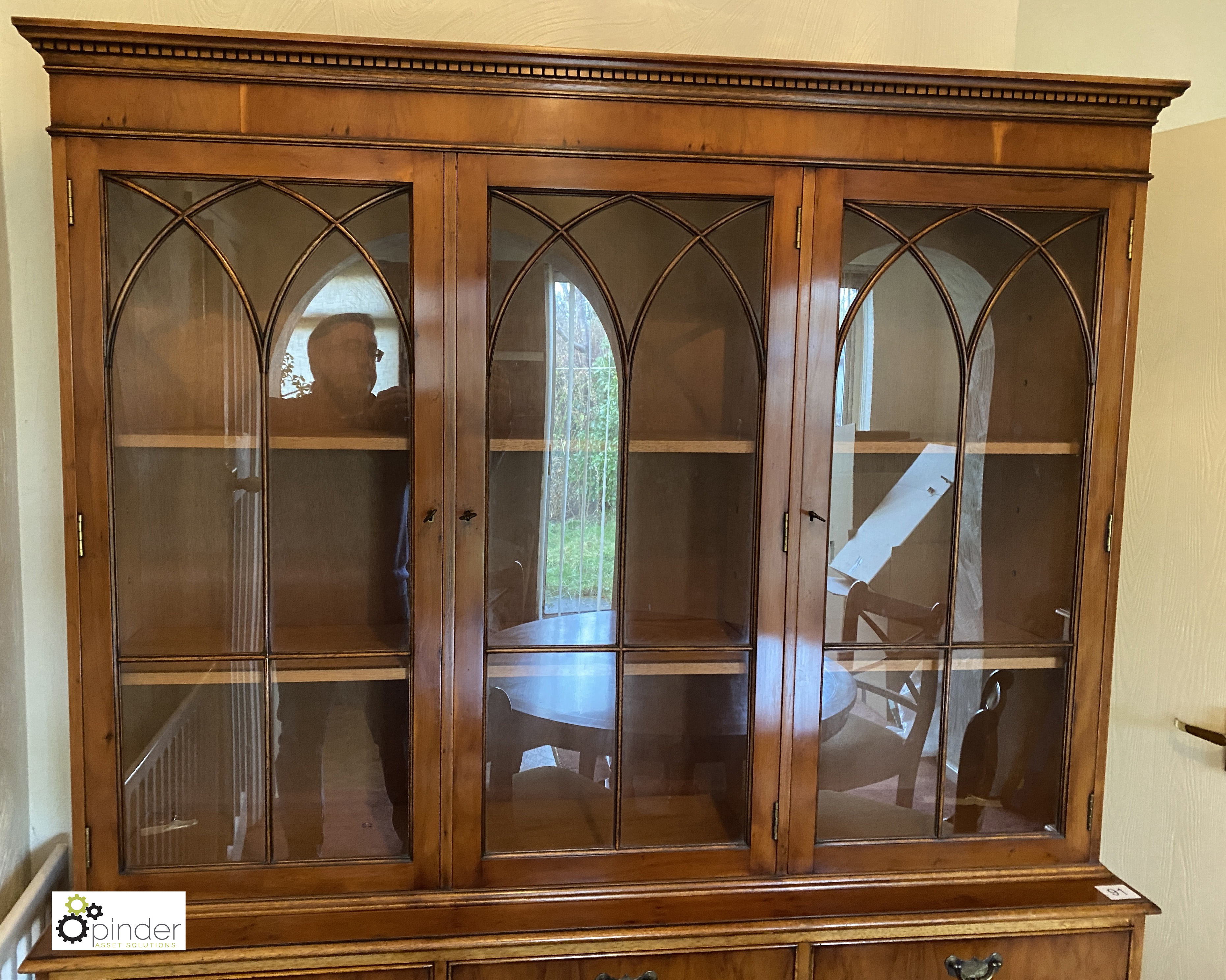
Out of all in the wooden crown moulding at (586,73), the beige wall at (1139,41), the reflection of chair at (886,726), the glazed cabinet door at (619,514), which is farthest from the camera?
the beige wall at (1139,41)

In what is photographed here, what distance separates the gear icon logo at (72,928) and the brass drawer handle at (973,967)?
1.12 metres

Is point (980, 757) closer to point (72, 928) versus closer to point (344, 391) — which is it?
point (344, 391)

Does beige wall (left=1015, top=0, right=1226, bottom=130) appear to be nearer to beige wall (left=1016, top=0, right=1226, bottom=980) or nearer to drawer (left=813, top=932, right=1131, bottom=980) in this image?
beige wall (left=1016, top=0, right=1226, bottom=980)

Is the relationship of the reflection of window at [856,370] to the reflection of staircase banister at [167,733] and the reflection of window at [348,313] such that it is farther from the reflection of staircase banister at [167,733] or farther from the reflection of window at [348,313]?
the reflection of staircase banister at [167,733]

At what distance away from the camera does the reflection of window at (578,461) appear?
109 cm

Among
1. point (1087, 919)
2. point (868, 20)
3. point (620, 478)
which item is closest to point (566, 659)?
point (620, 478)

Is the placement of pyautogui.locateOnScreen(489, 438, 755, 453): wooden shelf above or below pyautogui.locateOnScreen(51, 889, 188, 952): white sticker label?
above

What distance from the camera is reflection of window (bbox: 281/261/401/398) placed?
3.45 ft

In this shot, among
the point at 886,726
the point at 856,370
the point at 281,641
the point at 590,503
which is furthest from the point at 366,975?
the point at 856,370

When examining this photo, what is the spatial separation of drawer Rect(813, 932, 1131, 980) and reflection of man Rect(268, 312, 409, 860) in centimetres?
61

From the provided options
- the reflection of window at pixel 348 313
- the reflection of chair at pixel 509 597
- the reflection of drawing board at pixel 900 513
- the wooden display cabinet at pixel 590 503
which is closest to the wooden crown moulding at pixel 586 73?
the wooden display cabinet at pixel 590 503

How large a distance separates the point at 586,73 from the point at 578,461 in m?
0.48

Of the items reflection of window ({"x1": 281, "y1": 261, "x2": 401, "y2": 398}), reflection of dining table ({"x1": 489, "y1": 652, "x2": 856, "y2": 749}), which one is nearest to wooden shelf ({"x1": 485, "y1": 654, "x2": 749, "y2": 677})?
reflection of dining table ({"x1": 489, "y1": 652, "x2": 856, "y2": 749})

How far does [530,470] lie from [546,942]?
23.7 inches
